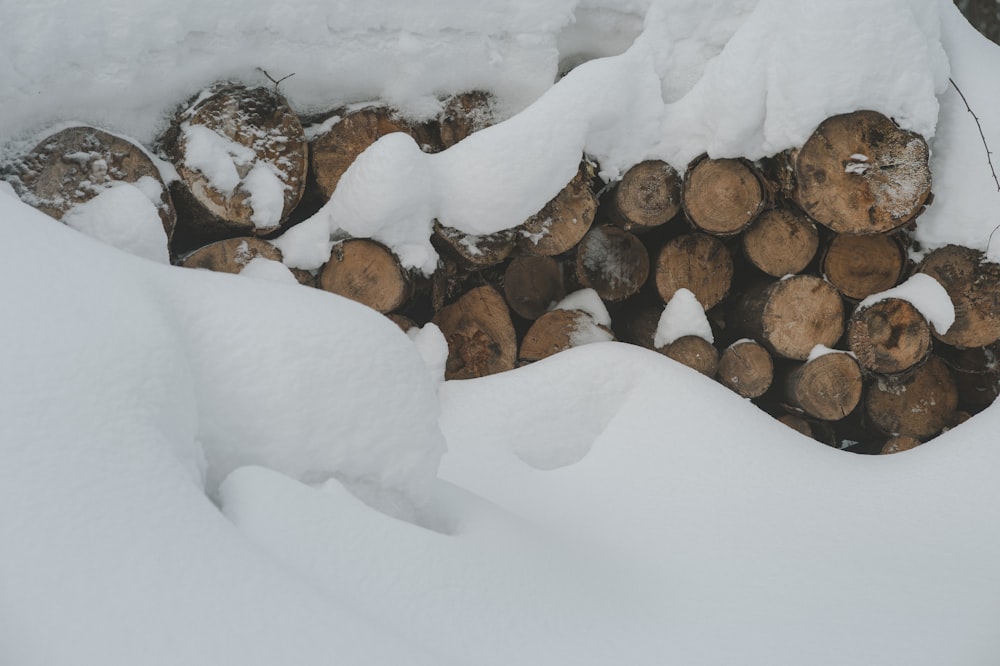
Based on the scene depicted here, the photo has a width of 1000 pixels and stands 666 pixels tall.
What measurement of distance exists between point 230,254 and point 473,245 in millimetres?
729

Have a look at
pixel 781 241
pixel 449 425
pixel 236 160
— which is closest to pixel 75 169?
pixel 236 160

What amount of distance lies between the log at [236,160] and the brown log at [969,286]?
2.01m

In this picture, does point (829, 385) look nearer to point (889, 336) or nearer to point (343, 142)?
point (889, 336)

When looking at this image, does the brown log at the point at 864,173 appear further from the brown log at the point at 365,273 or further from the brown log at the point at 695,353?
the brown log at the point at 365,273

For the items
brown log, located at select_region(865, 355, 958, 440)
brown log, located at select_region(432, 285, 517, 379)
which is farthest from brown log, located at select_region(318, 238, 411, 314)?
brown log, located at select_region(865, 355, 958, 440)

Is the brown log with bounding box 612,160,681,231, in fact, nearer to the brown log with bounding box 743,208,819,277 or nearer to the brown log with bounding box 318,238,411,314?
the brown log with bounding box 743,208,819,277

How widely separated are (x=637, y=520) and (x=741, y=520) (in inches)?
9.5

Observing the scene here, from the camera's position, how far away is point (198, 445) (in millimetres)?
1264

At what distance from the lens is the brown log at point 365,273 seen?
236 cm

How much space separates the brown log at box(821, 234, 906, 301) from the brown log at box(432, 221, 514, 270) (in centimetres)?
104

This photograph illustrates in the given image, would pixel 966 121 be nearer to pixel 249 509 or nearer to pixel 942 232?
pixel 942 232

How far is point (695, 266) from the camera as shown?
8.52 feet

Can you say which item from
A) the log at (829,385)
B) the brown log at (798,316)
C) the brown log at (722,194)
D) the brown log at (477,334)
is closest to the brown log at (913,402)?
the log at (829,385)

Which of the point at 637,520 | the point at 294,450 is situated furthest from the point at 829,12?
the point at 294,450
